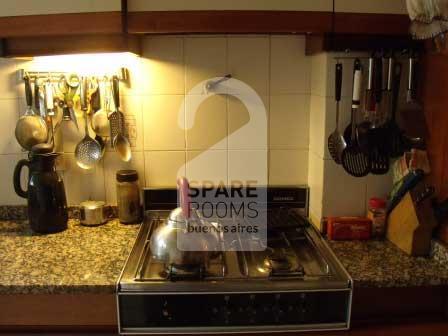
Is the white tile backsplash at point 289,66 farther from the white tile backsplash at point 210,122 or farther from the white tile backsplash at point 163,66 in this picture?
the white tile backsplash at point 163,66

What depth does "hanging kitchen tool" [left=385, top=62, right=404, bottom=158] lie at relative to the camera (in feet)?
4.43

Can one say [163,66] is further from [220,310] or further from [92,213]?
[220,310]

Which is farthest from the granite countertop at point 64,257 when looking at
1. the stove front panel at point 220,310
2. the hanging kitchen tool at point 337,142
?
the hanging kitchen tool at point 337,142

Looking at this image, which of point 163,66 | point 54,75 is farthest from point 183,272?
point 54,75

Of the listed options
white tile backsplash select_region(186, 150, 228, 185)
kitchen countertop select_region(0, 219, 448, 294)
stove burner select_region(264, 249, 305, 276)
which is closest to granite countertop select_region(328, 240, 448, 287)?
kitchen countertop select_region(0, 219, 448, 294)

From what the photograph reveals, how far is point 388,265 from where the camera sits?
1229 millimetres

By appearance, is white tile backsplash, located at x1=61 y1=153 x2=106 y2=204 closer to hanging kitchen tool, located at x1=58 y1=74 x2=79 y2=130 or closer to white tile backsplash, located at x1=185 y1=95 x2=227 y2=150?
hanging kitchen tool, located at x1=58 y1=74 x2=79 y2=130

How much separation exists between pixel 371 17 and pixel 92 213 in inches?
43.2

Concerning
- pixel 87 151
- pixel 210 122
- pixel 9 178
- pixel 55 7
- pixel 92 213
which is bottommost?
pixel 92 213

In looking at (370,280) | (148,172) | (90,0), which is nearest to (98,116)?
(148,172)

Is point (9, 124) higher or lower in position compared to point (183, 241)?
higher

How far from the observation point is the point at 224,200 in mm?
1615

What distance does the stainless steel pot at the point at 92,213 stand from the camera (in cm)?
153

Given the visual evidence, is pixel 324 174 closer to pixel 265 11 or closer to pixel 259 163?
pixel 259 163
